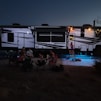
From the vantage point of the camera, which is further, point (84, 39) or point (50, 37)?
point (50, 37)

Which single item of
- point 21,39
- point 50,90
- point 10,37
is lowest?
point 50,90

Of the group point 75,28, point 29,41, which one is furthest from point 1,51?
point 75,28

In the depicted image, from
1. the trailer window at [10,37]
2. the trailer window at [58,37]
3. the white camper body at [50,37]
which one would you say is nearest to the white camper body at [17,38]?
the trailer window at [10,37]

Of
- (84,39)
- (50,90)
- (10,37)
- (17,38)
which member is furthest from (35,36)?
(50,90)

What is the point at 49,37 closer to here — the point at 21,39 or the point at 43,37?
the point at 43,37

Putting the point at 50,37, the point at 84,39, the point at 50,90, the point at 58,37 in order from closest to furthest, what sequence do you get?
the point at 50,90 < the point at 84,39 < the point at 58,37 < the point at 50,37

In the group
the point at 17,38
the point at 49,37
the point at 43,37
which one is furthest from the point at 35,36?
the point at 17,38

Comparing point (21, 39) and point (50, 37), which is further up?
point (50, 37)

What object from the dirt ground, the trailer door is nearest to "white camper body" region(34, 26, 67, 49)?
the trailer door

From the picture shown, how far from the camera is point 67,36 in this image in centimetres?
2052

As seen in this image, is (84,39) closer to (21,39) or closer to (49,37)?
(49,37)

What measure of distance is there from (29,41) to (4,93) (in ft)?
45.7

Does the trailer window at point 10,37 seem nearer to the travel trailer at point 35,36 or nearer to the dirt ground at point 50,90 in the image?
the travel trailer at point 35,36

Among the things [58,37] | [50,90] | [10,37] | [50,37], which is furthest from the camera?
[10,37]
